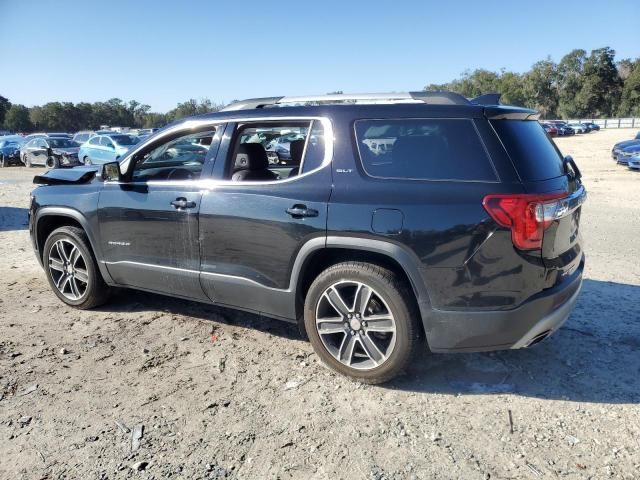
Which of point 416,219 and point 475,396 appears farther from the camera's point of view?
point 475,396

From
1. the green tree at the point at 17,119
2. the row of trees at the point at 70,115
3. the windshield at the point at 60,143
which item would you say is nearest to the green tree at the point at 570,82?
the row of trees at the point at 70,115

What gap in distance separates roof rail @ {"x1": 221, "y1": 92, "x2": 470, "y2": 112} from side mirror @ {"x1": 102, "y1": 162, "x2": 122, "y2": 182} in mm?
1096

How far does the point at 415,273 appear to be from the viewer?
312cm

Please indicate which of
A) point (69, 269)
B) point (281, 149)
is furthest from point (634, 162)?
point (69, 269)

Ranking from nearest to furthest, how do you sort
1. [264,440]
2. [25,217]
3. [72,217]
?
1. [264,440]
2. [72,217]
3. [25,217]

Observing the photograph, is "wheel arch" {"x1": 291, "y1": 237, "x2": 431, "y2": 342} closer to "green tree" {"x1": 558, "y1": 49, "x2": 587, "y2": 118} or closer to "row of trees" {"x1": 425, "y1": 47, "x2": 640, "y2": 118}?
"row of trees" {"x1": 425, "y1": 47, "x2": 640, "y2": 118}

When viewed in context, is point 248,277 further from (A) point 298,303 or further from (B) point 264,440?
(B) point 264,440

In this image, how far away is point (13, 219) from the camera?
33.3 ft

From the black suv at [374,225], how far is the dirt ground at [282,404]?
39cm

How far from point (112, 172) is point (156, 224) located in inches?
28.8

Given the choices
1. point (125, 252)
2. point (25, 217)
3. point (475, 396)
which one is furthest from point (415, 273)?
point (25, 217)

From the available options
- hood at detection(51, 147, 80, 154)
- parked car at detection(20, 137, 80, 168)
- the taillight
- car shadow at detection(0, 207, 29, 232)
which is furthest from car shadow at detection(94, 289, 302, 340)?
hood at detection(51, 147, 80, 154)

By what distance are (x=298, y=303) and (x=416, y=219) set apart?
1.11 meters

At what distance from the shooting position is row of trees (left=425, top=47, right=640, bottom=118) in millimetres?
96625
